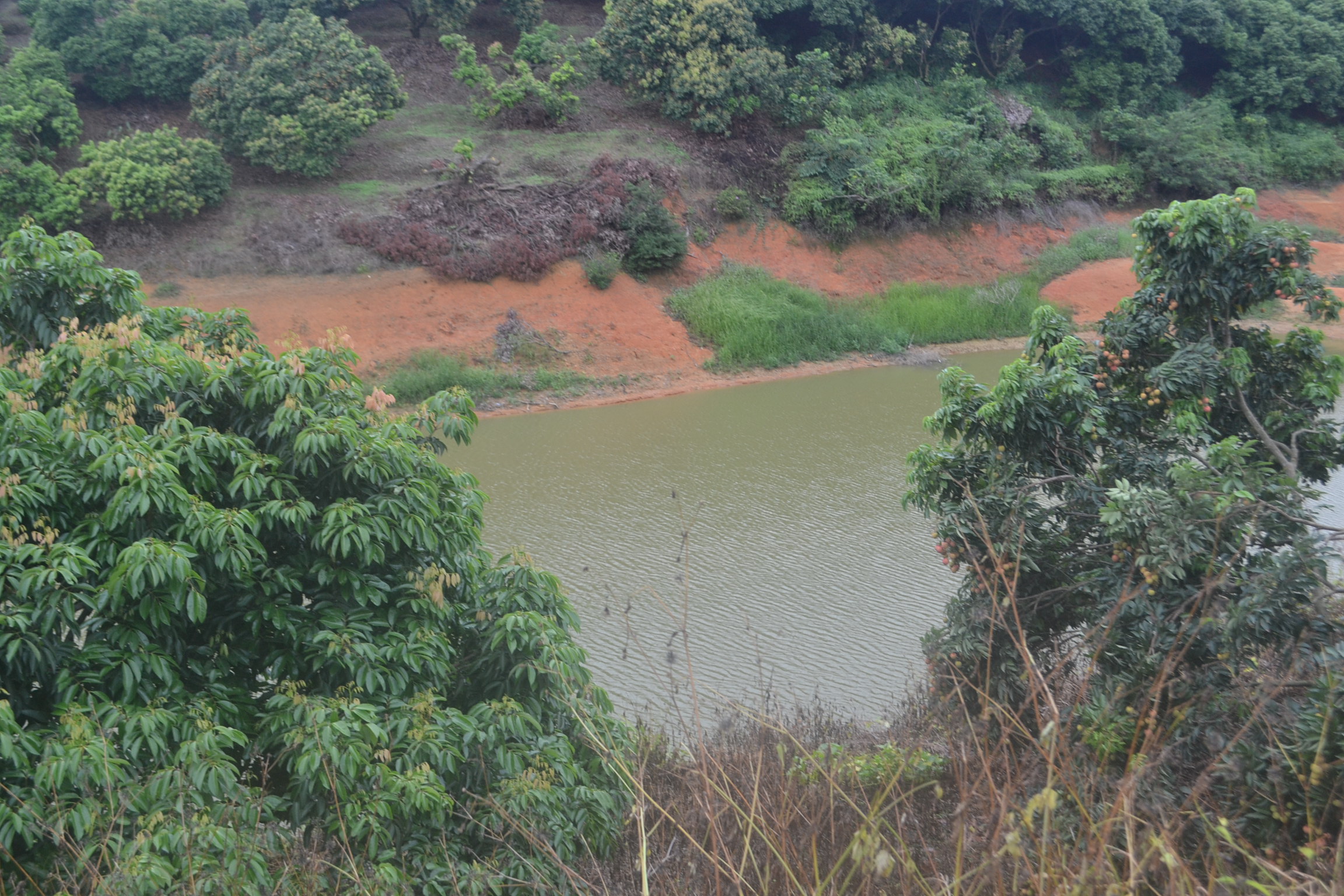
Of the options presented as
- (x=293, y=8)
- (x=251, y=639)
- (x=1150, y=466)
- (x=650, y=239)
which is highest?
(x=1150, y=466)

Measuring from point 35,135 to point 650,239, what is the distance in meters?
11.9

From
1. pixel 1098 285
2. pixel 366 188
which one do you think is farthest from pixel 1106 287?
pixel 366 188

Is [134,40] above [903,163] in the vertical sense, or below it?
above

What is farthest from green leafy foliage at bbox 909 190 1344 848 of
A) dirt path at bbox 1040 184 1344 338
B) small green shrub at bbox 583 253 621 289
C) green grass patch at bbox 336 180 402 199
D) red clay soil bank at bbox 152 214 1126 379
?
green grass patch at bbox 336 180 402 199

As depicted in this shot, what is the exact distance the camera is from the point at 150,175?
17.4 metres

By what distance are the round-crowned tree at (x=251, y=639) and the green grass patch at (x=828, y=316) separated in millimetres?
15013

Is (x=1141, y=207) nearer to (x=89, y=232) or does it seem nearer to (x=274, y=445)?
(x=89, y=232)

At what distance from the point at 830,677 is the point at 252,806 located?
4554mm

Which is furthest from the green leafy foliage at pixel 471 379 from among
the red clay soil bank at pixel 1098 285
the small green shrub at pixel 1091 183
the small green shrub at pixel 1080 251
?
the small green shrub at pixel 1091 183

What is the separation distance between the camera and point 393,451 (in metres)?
3.96

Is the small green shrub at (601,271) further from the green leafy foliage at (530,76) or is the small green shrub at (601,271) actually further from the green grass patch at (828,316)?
the green leafy foliage at (530,76)

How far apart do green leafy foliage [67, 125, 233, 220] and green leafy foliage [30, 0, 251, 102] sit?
2.96 metres

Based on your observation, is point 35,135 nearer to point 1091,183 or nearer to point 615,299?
point 615,299

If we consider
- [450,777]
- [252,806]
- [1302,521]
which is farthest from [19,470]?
[1302,521]
